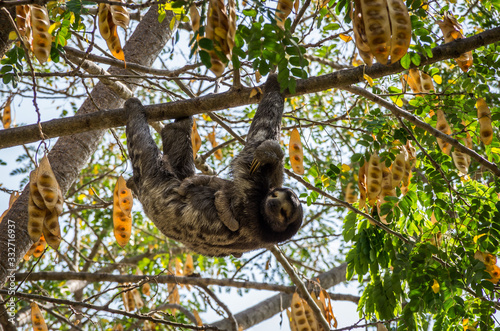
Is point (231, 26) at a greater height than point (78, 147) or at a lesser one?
lesser

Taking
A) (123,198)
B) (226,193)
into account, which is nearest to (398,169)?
(226,193)

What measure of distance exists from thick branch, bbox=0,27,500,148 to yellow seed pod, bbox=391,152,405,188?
1077 millimetres

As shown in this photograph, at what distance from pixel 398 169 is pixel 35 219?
389 centimetres

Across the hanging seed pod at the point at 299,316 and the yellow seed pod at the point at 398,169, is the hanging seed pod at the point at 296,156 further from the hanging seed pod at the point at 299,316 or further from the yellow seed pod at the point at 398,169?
the hanging seed pod at the point at 299,316

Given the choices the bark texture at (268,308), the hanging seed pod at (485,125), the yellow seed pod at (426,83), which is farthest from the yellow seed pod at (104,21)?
the bark texture at (268,308)

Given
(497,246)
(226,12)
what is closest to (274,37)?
(226,12)

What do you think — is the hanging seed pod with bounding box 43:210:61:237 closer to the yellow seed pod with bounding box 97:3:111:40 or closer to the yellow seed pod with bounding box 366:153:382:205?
the yellow seed pod with bounding box 97:3:111:40

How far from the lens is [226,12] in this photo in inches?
147

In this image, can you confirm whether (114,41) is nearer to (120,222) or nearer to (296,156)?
(120,222)

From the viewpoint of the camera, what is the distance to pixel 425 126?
16.0 feet

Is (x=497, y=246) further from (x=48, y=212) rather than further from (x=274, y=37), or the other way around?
(x=48, y=212)

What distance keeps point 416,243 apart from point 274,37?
9.38 feet

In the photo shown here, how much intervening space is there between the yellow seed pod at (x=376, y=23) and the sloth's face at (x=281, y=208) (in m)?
2.39

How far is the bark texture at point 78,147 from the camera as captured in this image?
595cm
